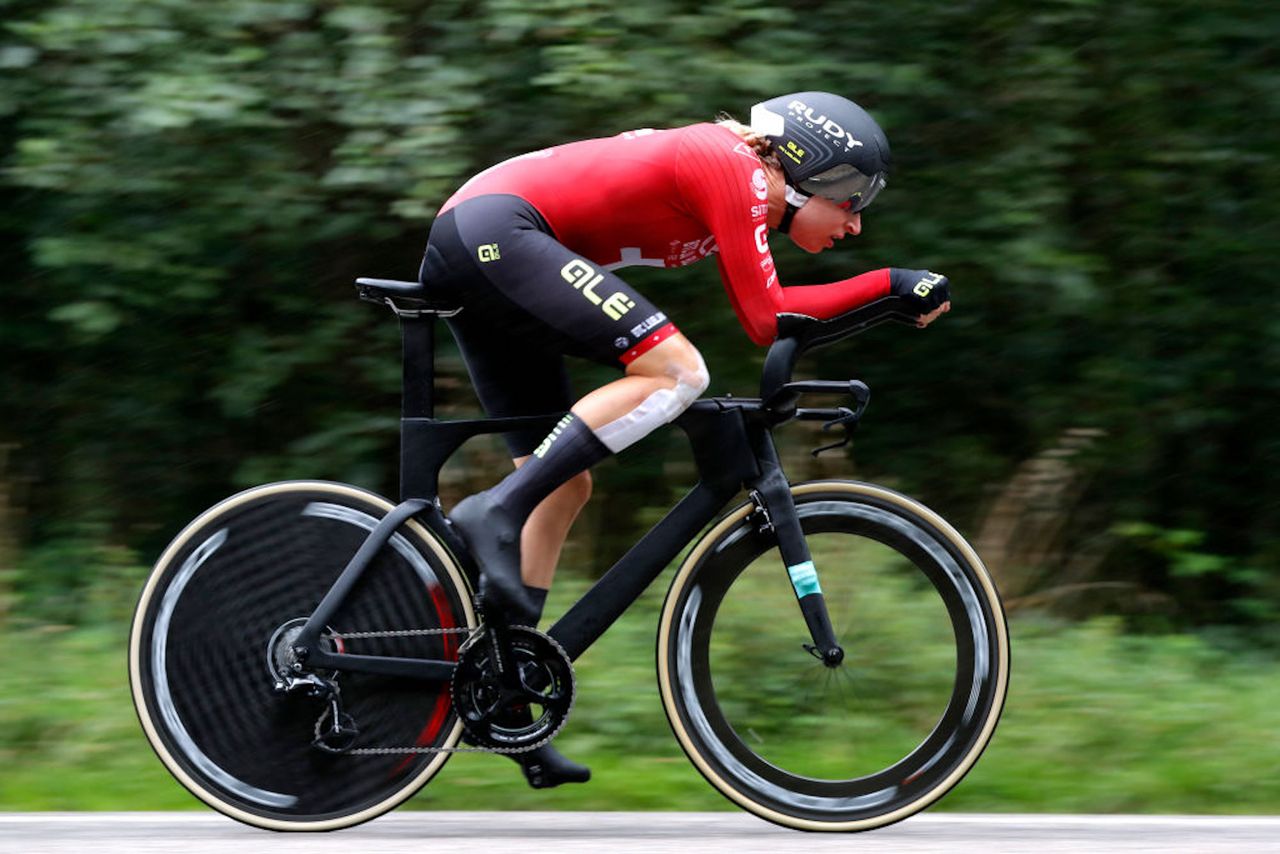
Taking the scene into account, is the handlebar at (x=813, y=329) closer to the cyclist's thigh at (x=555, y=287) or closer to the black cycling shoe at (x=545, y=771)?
the cyclist's thigh at (x=555, y=287)

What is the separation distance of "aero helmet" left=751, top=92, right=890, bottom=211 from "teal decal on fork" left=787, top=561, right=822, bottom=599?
0.85 metres

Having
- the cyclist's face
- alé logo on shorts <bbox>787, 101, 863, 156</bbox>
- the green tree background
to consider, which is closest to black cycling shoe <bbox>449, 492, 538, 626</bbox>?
the cyclist's face

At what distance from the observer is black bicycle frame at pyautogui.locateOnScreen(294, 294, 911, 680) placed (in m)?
4.07

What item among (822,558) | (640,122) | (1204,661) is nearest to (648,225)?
(822,558)

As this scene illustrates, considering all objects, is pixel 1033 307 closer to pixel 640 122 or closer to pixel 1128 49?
pixel 1128 49

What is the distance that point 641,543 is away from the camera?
416 cm

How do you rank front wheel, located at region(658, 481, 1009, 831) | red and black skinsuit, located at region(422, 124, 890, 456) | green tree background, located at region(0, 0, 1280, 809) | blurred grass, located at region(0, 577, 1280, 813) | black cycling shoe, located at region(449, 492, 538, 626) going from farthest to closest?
green tree background, located at region(0, 0, 1280, 809), blurred grass, located at region(0, 577, 1280, 813), front wheel, located at region(658, 481, 1009, 831), black cycling shoe, located at region(449, 492, 538, 626), red and black skinsuit, located at region(422, 124, 890, 456)

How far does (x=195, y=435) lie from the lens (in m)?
8.00

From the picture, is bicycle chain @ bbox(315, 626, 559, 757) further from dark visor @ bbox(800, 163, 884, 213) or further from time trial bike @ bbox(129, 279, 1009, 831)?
dark visor @ bbox(800, 163, 884, 213)

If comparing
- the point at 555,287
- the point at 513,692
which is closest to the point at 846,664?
the point at 513,692

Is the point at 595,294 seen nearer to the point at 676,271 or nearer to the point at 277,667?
the point at 277,667

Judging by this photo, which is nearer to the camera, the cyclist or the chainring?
the cyclist

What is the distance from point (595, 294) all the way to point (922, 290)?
729mm

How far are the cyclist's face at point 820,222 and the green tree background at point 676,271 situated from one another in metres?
2.14
